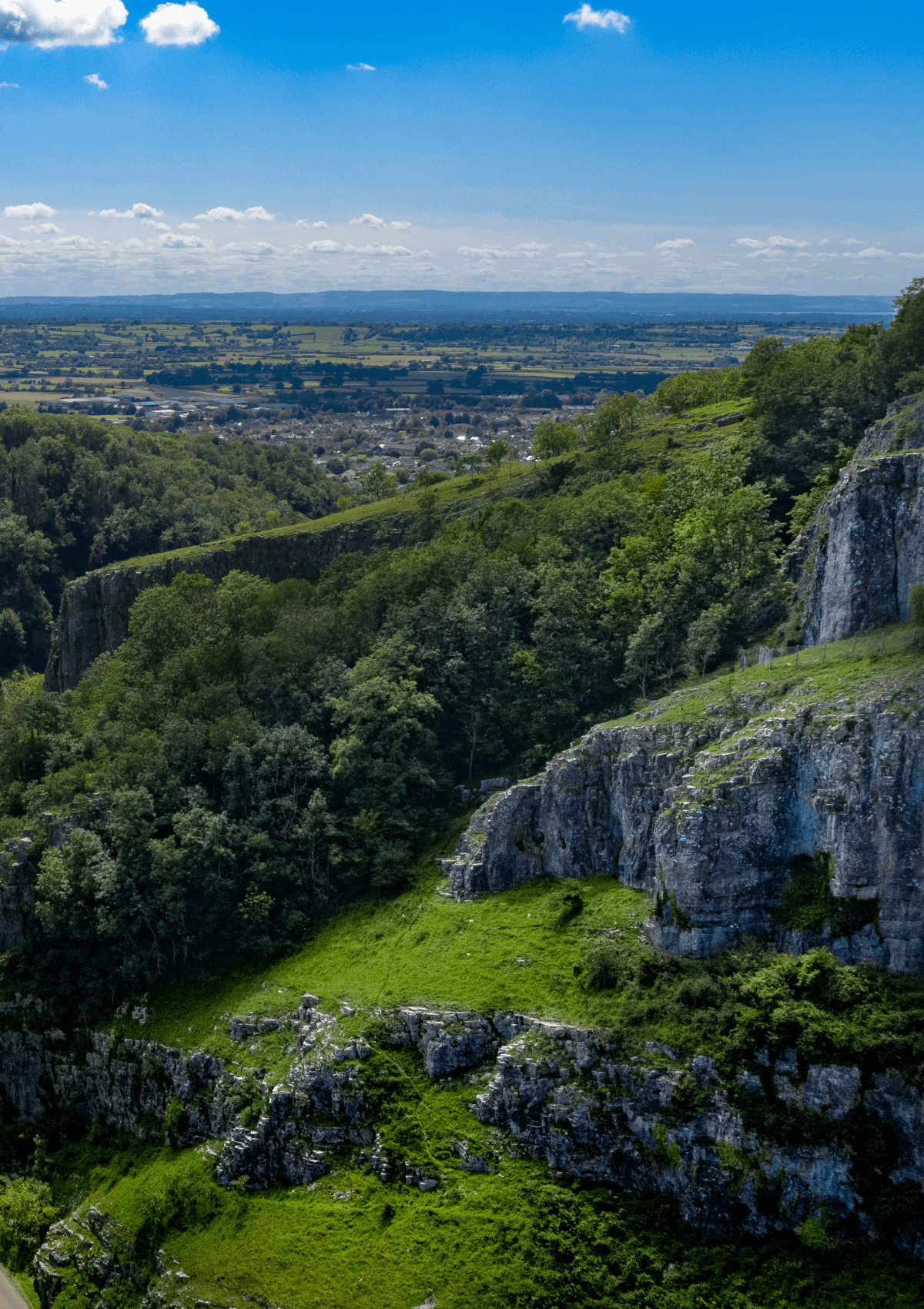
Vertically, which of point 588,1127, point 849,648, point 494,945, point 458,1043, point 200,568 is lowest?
point 588,1127

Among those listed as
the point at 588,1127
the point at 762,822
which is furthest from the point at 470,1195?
the point at 762,822

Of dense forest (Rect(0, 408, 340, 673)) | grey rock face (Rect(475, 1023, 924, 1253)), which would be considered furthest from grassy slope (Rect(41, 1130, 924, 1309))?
dense forest (Rect(0, 408, 340, 673))

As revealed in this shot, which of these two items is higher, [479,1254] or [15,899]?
[15,899]

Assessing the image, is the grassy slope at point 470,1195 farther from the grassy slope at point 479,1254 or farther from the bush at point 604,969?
the bush at point 604,969

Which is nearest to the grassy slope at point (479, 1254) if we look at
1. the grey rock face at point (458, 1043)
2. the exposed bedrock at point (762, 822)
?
the grey rock face at point (458, 1043)

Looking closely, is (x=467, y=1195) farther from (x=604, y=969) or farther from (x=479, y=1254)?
(x=604, y=969)

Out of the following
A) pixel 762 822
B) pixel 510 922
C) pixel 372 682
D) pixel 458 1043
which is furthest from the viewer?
pixel 372 682

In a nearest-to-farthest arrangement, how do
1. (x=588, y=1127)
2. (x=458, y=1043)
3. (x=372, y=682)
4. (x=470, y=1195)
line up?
(x=470, y=1195) → (x=588, y=1127) → (x=458, y=1043) → (x=372, y=682)
